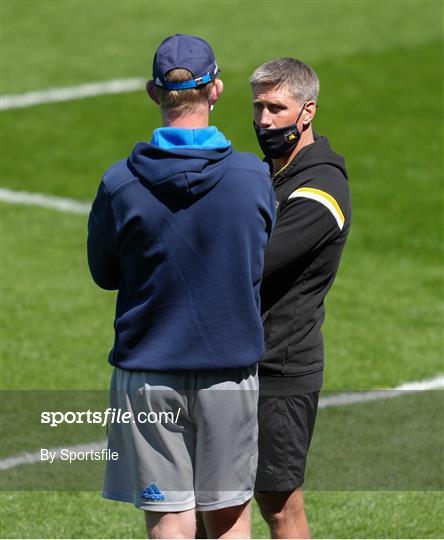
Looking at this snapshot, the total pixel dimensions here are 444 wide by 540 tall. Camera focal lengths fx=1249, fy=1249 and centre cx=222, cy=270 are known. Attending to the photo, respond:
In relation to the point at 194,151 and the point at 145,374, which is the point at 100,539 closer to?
the point at 145,374

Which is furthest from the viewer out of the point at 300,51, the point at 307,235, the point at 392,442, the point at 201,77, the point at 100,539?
the point at 300,51

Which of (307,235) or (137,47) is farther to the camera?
(137,47)

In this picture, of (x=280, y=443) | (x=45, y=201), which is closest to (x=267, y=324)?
(x=280, y=443)

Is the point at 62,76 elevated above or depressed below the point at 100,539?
below

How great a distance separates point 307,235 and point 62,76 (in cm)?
1261

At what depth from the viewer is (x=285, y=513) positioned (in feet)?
15.9

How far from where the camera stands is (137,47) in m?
18.0

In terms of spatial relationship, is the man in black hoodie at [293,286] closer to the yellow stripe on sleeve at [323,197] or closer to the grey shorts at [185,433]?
the yellow stripe on sleeve at [323,197]

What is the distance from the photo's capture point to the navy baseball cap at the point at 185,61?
3889 millimetres

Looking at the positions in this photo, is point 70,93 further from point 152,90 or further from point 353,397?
point 152,90

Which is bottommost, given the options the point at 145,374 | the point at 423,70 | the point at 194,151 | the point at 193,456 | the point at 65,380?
the point at 423,70

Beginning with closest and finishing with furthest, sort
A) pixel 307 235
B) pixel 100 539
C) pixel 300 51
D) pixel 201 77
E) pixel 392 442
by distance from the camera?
pixel 201 77 → pixel 307 235 → pixel 100 539 → pixel 392 442 → pixel 300 51

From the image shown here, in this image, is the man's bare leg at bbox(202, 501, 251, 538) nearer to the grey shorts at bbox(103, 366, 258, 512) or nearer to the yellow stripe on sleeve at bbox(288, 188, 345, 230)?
the grey shorts at bbox(103, 366, 258, 512)

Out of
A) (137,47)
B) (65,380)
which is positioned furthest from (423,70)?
A: (65,380)
